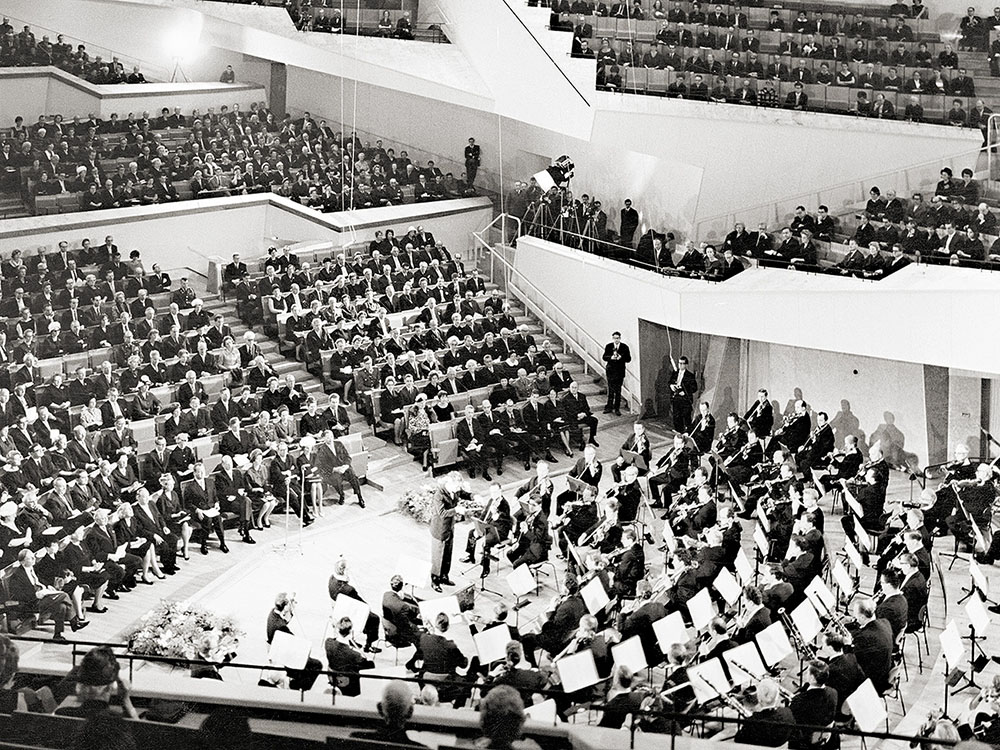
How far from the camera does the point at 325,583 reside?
545 inches

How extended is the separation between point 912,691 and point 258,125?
17979 mm

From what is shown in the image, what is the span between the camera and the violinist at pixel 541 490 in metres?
14.0

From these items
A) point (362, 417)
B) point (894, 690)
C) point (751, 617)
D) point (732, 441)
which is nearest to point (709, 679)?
point (751, 617)

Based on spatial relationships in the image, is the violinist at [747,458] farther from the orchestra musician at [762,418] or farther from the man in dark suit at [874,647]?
the man in dark suit at [874,647]

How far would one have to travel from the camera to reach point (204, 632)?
12109mm

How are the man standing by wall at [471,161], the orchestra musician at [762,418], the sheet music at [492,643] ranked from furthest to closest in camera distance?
the man standing by wall at [471,161]
the orchestra musician at [762,418]
the sheet music at [492,643]

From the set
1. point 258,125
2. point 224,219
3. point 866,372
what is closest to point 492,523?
point 866,372

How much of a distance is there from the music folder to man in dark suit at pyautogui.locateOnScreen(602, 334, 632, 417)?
385cm

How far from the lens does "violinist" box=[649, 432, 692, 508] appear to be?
1589 cm

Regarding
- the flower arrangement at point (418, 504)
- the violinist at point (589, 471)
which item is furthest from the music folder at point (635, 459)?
the flower arrangement at point (418, 504)

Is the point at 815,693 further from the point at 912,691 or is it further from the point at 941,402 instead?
the point at 941,402

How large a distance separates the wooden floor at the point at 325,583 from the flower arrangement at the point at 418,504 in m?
0.11

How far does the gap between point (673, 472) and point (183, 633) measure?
20.4 feet

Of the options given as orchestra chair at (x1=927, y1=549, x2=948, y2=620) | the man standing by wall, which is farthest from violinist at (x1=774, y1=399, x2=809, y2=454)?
the man standing by wall
